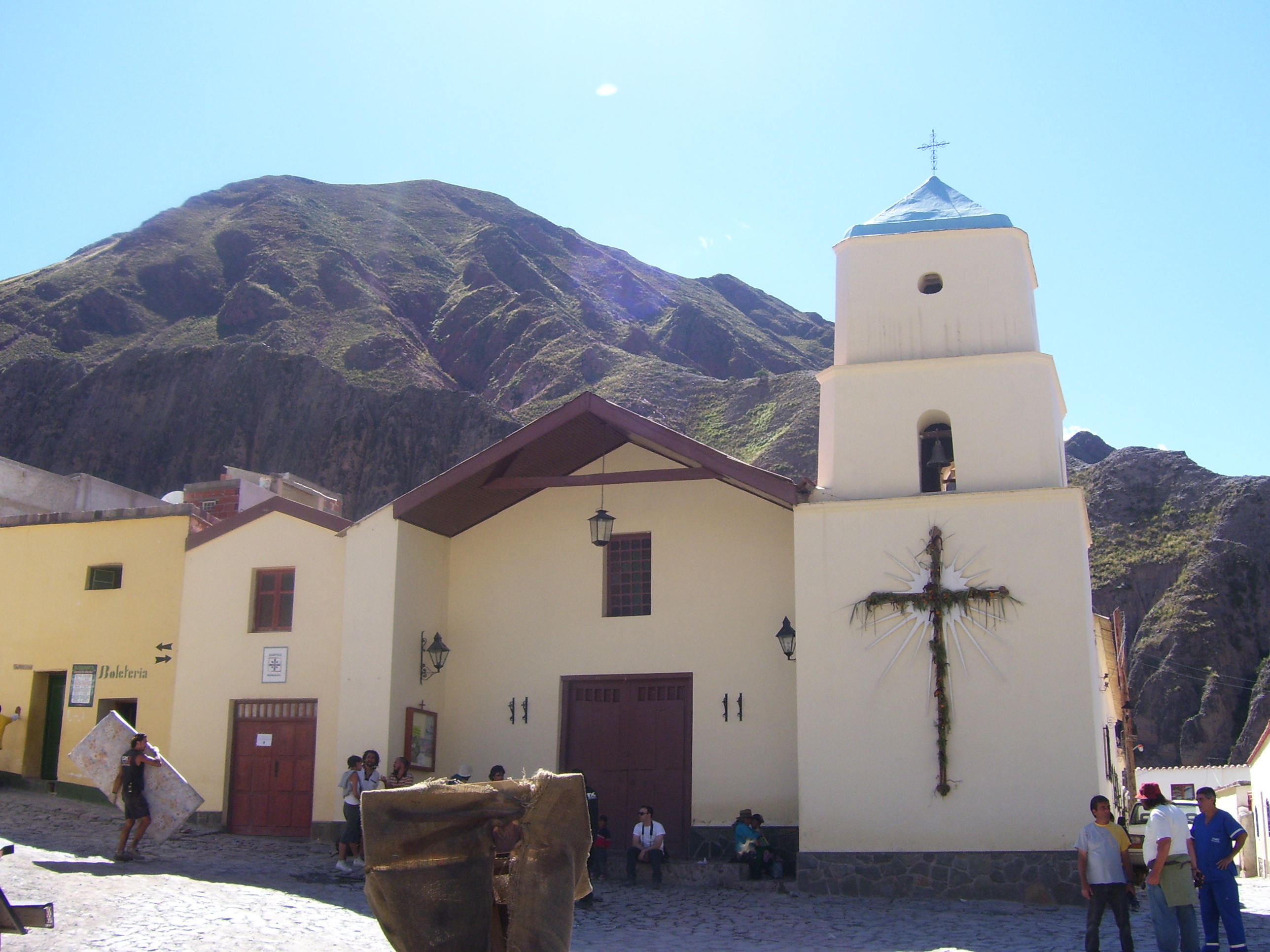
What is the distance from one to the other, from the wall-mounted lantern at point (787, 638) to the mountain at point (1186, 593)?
37329 millimetres

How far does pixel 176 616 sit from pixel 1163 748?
4173cm

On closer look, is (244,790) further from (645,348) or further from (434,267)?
(434,267)

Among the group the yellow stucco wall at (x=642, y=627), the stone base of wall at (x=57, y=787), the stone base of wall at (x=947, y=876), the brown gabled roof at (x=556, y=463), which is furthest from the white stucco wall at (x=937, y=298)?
the stone base of wall at (x=57, y=787)

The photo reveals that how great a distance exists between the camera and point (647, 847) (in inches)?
573

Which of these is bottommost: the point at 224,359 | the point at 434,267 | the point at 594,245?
the point at 224,359

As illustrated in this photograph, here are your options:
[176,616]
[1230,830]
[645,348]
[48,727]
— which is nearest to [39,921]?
[1230,830]

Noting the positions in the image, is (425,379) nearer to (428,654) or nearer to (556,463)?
(556,463)

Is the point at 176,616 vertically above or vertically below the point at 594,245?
below

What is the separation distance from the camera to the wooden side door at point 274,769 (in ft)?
55.5

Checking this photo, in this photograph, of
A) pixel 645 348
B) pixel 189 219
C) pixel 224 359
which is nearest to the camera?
pixel 224 359

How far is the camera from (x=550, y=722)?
55.9 feet

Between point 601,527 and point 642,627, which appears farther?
point 642,627

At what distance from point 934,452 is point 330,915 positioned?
8.78m

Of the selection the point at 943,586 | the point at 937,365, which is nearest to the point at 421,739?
the point at 943,586
